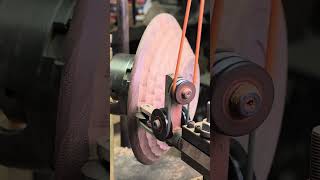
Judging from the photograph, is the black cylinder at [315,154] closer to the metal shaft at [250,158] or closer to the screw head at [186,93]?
the metal shaft at [250,158]

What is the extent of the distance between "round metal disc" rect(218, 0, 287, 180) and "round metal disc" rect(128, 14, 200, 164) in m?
0.13

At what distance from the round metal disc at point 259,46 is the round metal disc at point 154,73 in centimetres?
13

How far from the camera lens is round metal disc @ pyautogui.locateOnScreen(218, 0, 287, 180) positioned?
0.65m

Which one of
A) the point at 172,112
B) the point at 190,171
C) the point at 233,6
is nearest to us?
the point at 233,6

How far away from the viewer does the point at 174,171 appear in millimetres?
930

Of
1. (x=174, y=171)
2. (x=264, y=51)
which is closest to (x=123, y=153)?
(x=174, y=171)

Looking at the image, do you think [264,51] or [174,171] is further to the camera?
[174,171]

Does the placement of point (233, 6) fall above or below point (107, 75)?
above

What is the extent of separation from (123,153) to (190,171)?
0.51 ft

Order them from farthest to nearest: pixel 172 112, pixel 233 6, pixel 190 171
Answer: pixel 190 171 < pixel 172 112 < pixel 233 6

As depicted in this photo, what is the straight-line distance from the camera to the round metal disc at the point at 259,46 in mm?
653

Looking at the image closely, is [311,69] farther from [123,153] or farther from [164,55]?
[123,153]

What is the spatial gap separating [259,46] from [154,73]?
218mm

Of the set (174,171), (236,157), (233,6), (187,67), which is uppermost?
(233,6)
